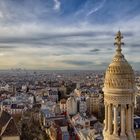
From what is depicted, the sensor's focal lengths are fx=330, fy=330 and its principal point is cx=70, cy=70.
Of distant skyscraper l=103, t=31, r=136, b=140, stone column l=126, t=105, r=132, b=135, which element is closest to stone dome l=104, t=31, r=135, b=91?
distant skyscraper l=103, t=31, r=136, b=140

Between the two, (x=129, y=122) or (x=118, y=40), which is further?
(x=118, y=40)

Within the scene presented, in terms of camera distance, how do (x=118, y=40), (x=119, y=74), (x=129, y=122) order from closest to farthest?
(x=129, y=122)
(x=119, y=74)
(x=118, y=40)

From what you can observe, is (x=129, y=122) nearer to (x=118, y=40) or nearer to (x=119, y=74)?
(x=119, y=74)

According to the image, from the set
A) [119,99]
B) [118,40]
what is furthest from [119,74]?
[118,40]

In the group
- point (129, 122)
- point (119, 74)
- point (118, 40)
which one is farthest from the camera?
point (118, 40)

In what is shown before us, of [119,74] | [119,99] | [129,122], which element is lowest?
[129,122]

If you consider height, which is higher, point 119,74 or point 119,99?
point 119,74

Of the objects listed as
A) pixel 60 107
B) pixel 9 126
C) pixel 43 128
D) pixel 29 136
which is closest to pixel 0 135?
pixel 9 126
